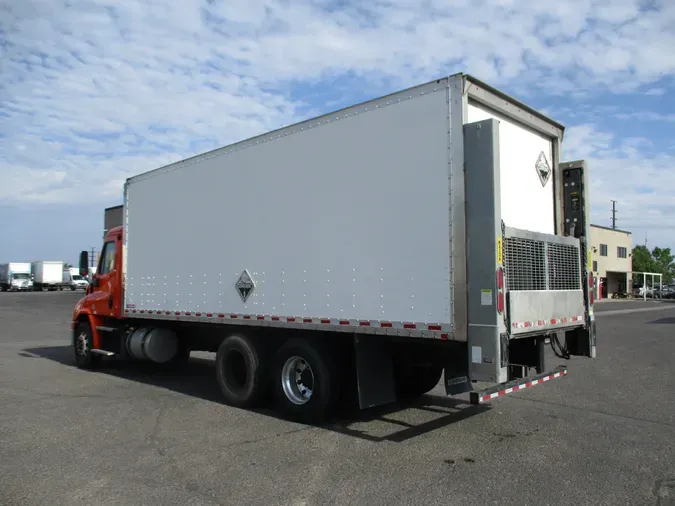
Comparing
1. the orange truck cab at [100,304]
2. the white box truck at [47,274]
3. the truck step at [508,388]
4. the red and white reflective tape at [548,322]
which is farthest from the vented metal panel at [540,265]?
the white box truck at [47,274]

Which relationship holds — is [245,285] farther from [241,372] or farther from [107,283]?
[107,283]

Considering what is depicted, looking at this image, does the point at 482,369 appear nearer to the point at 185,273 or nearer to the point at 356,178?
the point at 356,178

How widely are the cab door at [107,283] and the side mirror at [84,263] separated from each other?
270mm

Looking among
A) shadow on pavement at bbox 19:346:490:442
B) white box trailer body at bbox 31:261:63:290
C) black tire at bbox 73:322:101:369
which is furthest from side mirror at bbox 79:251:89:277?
white box trailer body at bbox 31:261:63:290

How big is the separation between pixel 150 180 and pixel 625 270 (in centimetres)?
6798

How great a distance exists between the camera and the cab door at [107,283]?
11.0m

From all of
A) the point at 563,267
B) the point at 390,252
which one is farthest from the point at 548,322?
the point at 390,252

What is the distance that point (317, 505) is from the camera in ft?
14.6

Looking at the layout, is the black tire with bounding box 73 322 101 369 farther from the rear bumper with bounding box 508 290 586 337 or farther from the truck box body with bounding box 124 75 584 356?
the rear bumper with bounding box 508 290 586 337

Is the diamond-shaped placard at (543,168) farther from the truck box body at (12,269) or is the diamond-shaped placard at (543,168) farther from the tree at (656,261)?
the tree at (656,261)

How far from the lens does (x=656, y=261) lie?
10094cm

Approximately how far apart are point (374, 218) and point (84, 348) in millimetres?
7920

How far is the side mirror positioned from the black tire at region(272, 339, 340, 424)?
641cm

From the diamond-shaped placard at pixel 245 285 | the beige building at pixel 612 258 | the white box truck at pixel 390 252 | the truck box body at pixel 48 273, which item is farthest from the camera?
the truck box body at pixel 48 273
